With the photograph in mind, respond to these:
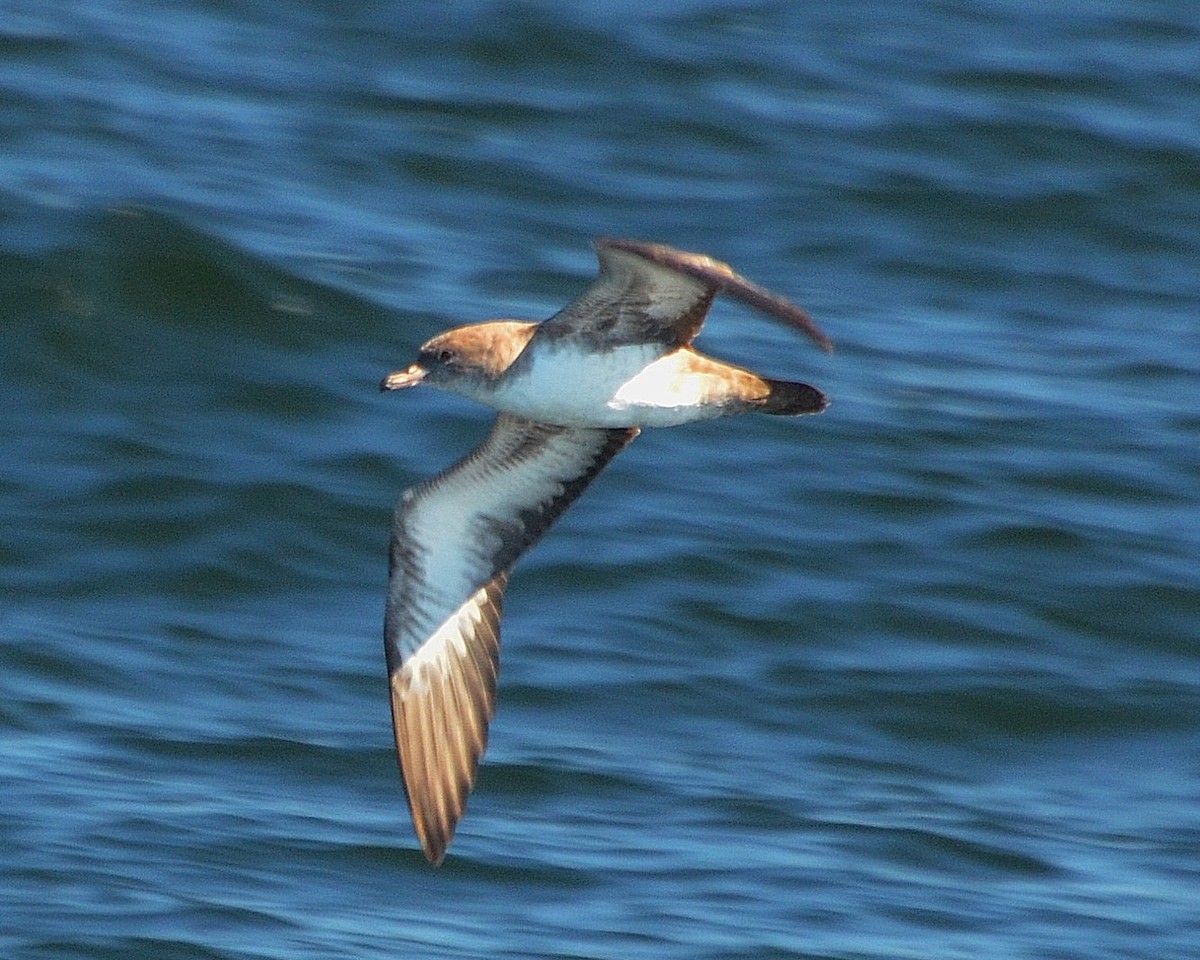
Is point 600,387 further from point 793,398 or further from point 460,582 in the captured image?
point 460,582

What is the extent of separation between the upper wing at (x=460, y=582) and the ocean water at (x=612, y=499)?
692mm

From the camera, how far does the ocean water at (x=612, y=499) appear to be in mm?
A: 8219

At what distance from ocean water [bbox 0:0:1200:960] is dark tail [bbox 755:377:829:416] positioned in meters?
1.98

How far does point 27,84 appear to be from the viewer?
14.5 metres

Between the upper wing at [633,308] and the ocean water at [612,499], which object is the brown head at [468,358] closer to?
the upper wing at [633,308]

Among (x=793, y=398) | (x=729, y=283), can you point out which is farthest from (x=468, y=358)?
(x=729, y=283)

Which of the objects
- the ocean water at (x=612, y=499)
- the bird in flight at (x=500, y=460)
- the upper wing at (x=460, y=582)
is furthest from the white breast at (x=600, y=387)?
the ocean water at (x=612, y=499)

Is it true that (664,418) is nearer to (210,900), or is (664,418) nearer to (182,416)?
(210,900)

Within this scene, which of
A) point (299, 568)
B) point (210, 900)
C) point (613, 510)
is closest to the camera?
point (210, 900)

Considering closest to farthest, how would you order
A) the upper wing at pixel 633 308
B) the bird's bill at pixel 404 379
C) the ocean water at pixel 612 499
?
1. the upper wing at pixel 633 308
2. the bird's bill at pixel 404 379
3. the ocean water at pixel 612 499

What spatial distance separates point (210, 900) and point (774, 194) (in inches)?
305

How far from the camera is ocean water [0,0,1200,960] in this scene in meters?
8.22

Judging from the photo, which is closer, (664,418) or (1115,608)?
(664,418)

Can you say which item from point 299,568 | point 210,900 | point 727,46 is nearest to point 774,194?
point 727,46
